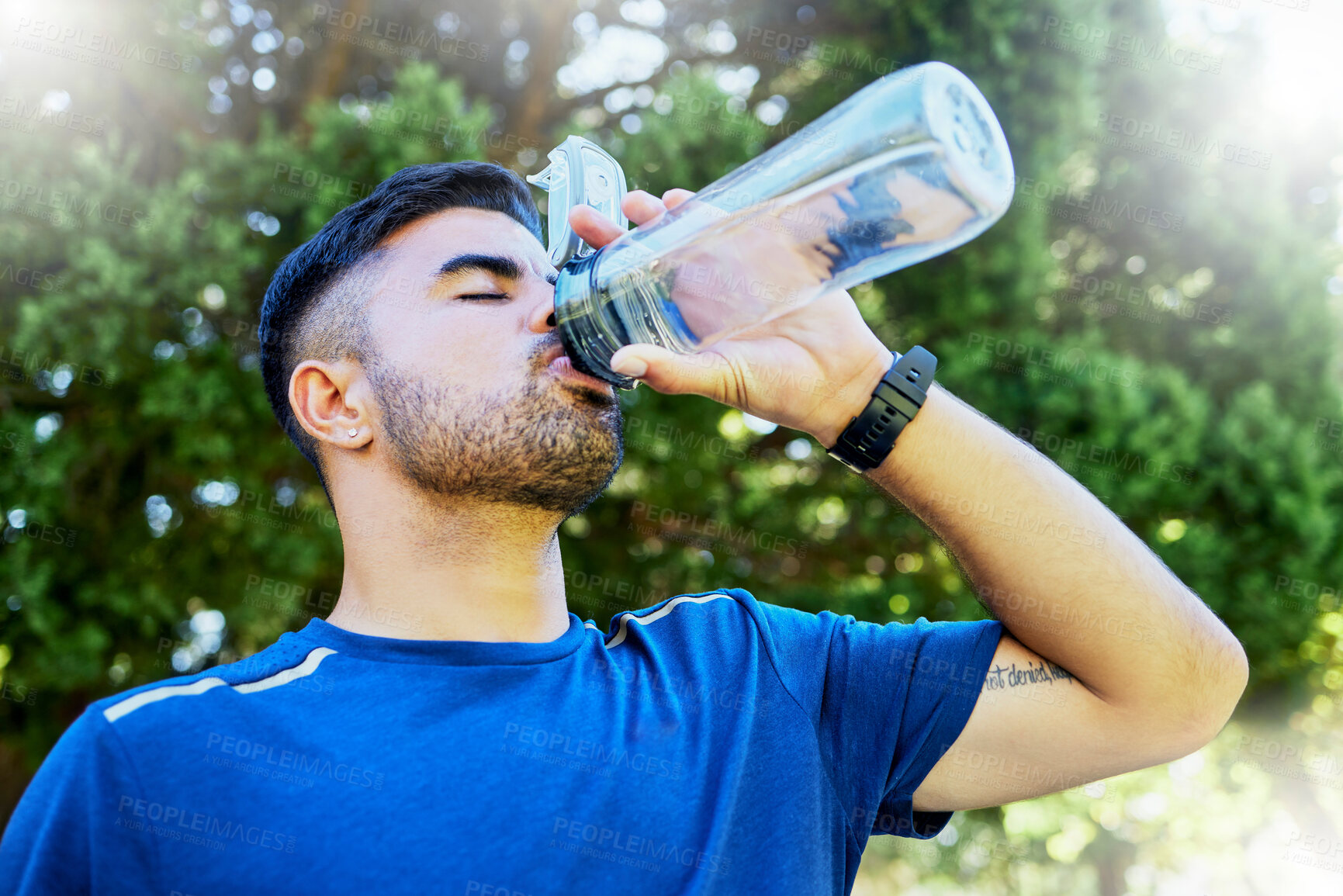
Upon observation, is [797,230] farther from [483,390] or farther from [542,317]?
[483,390]

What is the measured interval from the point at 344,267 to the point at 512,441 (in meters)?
0.70

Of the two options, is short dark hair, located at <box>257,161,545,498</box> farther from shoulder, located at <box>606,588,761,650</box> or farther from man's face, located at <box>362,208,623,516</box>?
shoulder, located at <box>606,588,761,650</box>

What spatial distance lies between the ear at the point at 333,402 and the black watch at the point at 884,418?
97 cm

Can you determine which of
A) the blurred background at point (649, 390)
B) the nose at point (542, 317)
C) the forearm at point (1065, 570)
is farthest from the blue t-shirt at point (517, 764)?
the blurred background at point (649, 390)

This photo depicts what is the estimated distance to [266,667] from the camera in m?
1.38

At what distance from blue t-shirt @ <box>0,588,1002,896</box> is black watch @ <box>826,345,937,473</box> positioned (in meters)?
0.39

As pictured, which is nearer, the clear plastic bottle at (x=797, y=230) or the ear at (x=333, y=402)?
the clear plastic bottle at (x=797, y=230)

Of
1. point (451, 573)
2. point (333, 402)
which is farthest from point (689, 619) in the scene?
point (333, 402)

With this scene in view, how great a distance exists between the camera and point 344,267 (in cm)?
190

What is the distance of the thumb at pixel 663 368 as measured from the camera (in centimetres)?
135

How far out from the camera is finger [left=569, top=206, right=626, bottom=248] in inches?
60.7

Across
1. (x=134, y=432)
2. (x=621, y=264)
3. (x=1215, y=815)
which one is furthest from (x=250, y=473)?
(x=1215, y=815)

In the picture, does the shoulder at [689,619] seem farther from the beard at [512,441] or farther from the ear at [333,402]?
the ear at [333,402]

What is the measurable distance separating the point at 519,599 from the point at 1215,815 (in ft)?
38.8
